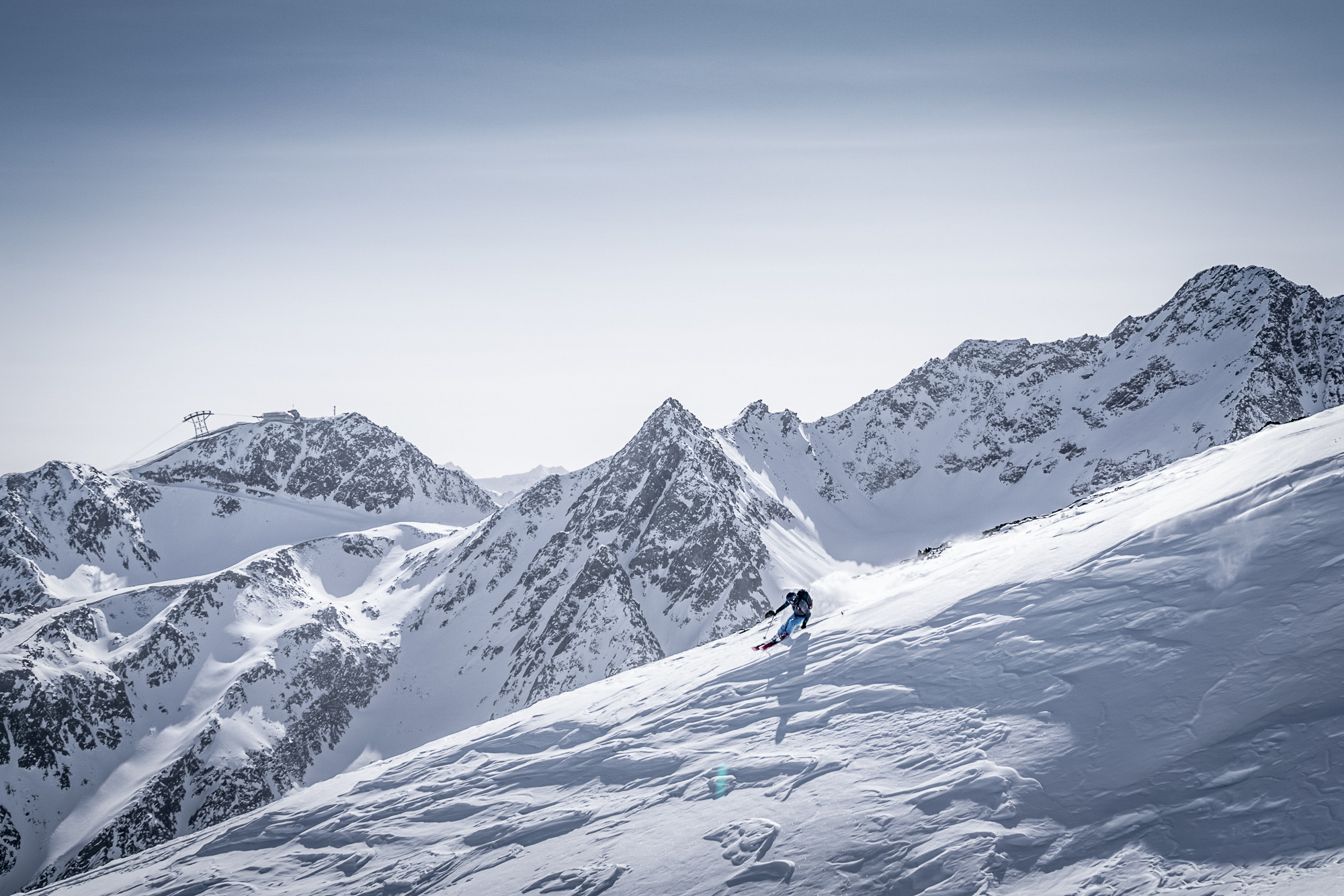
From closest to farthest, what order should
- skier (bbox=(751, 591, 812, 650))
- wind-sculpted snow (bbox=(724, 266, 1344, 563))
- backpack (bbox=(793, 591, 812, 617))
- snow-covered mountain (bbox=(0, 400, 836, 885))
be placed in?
skier (bbox=(751, 591, 812, 650)) → backpack (bbox=(793, 591, 812, 617)) → snow-covered mountain (bbox=(0, 400, 836, 885)) → wind-sculpted snow (bbox=(724, 266, 1344, 563))

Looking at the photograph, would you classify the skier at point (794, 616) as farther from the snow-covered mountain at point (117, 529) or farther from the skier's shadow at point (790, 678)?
the snow-covered mountain at point (117, 529)

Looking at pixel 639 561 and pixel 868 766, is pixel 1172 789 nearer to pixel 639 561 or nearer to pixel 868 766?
pixel 868 766

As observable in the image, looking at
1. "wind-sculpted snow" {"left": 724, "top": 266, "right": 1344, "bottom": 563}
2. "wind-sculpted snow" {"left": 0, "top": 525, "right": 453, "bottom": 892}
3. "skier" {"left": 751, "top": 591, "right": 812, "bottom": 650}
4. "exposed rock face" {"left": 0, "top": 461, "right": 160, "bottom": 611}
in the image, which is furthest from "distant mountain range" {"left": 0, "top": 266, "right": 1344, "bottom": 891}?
"skier" {"left": 751, "top": 591, "right": 812, "bottom": 650}

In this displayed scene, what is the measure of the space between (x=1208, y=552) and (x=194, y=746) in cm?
14930

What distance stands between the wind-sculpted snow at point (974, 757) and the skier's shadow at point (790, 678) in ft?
0.36

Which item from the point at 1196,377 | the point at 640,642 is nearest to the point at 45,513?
the point at 640,642

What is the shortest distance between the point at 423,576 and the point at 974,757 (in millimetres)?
166782

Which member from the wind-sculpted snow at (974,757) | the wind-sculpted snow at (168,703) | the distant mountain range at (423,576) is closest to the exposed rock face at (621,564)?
the distant mountain range at (423,576)

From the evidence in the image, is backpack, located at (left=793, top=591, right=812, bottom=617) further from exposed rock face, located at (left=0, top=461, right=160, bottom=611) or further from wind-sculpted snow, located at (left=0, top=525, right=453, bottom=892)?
exposed rock face, located at (left=0, top=461, right=160, bottom=611)

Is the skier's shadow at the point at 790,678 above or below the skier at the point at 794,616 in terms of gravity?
below

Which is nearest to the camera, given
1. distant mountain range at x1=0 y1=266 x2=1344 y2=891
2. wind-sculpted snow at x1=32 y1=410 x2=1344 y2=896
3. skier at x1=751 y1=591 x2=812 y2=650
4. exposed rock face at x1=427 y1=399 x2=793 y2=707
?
wind-sculpted snow at x1=32 y1=410 x2=1344 y2=896

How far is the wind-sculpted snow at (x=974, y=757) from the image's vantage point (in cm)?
927

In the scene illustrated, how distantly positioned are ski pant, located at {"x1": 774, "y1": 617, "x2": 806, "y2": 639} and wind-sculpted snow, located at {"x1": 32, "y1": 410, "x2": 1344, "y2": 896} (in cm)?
80

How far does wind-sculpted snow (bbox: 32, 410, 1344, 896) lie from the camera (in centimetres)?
927
